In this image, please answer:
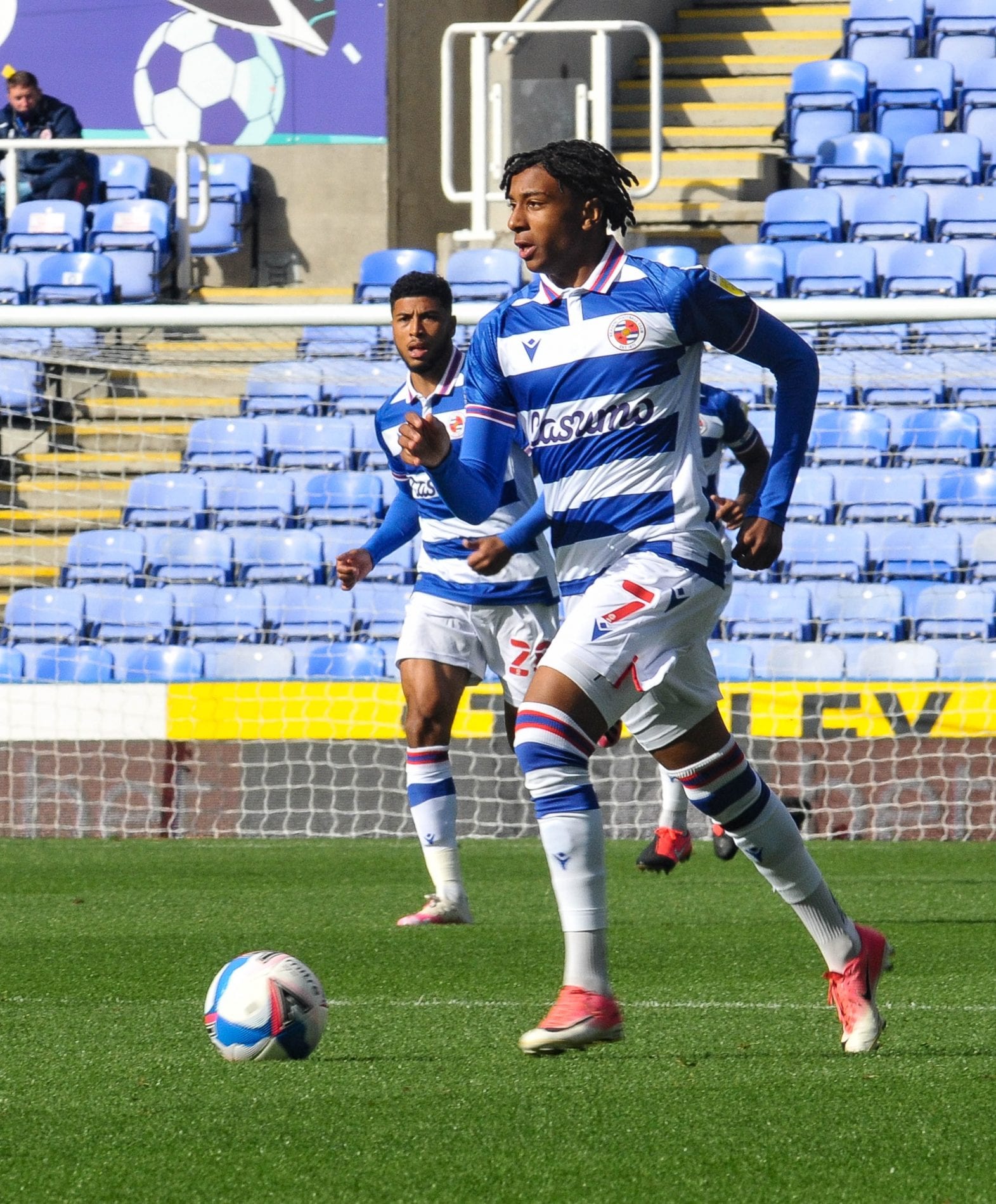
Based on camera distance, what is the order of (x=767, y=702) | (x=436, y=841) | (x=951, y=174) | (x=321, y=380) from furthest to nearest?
(x=951, y=174), (x=321, y=380), (x=767, y=702), (x=436, y=841)

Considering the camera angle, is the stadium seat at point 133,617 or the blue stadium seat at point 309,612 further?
the blue stadium seat at point 309,612

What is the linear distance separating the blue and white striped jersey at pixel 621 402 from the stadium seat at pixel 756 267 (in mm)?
9766

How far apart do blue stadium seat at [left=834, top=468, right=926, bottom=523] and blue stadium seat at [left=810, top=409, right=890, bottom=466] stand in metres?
0.12

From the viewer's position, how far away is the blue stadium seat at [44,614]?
1197 centimetres

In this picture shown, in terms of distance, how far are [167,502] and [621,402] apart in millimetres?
8563

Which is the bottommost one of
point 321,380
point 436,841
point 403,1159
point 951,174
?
point 436,841

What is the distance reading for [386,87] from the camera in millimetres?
17391

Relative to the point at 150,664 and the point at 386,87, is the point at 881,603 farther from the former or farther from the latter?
the point at 386,87

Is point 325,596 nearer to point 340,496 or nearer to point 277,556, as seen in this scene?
point 277,556

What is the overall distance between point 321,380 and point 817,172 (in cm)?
509

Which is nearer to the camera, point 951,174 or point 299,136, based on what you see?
point 951,174

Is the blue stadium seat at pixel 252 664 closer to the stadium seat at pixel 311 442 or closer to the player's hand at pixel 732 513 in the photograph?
the stadium seat at pixel 311 442

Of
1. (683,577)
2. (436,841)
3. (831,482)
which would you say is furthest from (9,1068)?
(831,482)

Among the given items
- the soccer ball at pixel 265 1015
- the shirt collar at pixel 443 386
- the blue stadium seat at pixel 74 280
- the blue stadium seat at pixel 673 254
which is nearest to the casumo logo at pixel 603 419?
the soccer ball at pixel 265 1015
